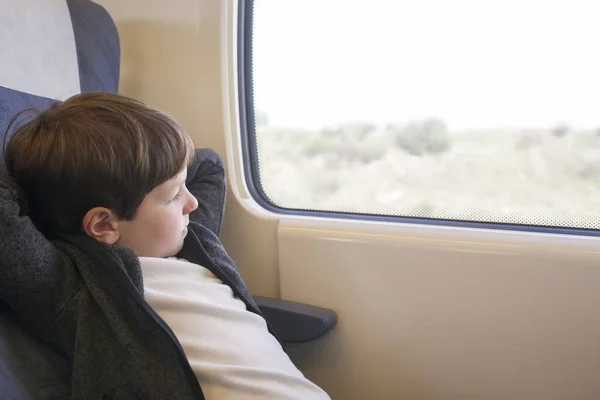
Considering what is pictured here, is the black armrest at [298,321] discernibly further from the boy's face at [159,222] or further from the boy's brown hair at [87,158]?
the boy's brown hair at [87,158]

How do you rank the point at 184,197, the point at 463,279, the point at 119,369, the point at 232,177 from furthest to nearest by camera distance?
the point at 232,177 → the point at 463,279 → the point at 184,197 → the point at 119,369

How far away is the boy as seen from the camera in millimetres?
833

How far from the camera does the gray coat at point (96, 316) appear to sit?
0.82 m

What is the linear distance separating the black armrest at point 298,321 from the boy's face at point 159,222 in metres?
0.36

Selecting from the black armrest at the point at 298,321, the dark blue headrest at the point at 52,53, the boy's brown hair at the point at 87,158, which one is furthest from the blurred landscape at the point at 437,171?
the boy's brown hair at the point at 87,158

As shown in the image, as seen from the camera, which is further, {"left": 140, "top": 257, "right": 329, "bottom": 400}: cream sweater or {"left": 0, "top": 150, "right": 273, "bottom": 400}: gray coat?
{"left": 140, "top": 257, "right": 329, "bottom": 400}: cream sweater

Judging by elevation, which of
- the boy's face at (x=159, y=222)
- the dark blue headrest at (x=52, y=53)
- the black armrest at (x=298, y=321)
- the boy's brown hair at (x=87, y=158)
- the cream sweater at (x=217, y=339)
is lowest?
the black armrest at (x=298, y=321)

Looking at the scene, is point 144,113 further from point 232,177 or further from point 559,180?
point 559,180

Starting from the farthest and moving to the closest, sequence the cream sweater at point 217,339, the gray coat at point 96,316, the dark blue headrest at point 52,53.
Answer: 1. the dark blue headrest at point 52,53
2. the cream sweater at point 217,339
3. the gray coat at point 96,316

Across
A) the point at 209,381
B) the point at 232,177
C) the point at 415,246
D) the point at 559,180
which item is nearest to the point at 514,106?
the point at 559,180

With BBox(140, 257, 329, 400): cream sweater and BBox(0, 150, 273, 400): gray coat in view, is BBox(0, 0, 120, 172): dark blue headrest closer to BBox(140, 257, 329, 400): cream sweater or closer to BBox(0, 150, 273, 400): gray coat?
BBox(0, 150, 273, 400): gray coat

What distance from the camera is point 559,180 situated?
1.20 metres

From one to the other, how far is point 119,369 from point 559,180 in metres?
0.94

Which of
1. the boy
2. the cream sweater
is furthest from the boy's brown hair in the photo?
the cream sweater
